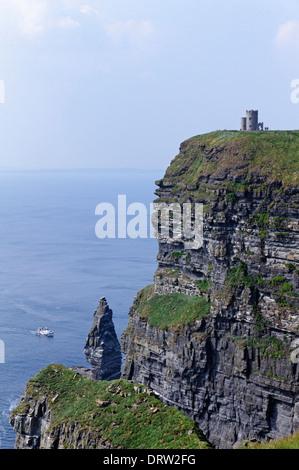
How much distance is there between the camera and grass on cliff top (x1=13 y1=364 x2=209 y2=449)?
122 feet

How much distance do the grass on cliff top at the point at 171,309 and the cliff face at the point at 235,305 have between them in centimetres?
16

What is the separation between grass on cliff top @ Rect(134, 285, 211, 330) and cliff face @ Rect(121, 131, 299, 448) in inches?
6.3

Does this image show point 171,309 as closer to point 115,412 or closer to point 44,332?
point 115,412

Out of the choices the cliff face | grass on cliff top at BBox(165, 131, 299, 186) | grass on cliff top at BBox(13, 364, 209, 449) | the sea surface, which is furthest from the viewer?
the sea surface

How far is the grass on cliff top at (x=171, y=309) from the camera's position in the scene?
67.4 meters

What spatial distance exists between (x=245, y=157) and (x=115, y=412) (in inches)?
1376

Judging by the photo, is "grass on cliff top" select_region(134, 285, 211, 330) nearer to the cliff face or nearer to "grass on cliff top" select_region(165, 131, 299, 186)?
the cliff face

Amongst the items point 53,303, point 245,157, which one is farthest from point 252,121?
point 53,303

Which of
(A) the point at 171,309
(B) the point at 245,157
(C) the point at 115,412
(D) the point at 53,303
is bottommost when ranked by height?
(D) the point at 53,303

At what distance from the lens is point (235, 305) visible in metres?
63.1

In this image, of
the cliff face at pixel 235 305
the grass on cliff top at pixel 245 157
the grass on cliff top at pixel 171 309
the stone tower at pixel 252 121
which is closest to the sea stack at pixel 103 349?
the grass on cliff top at pixel 171 309

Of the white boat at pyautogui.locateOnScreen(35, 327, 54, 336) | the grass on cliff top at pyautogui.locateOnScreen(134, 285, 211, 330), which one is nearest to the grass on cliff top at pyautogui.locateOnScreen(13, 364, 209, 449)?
the grass on cliff top at pyautogui.locateOnScreen(134, 285, 211, 330)

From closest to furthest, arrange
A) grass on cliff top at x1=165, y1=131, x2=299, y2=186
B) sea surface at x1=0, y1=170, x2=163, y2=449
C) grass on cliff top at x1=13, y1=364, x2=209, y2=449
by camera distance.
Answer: grass on cliff top at x1=13, y1=364, x2=209, y2=449 < grass on cliff top at x1=165, y1=131, x2=299, y2=186 < sea surface at x1=0, y1=170, x2=163, y2=449

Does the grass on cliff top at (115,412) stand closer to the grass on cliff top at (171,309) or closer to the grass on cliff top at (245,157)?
the grass on cliff top at (171,309)
